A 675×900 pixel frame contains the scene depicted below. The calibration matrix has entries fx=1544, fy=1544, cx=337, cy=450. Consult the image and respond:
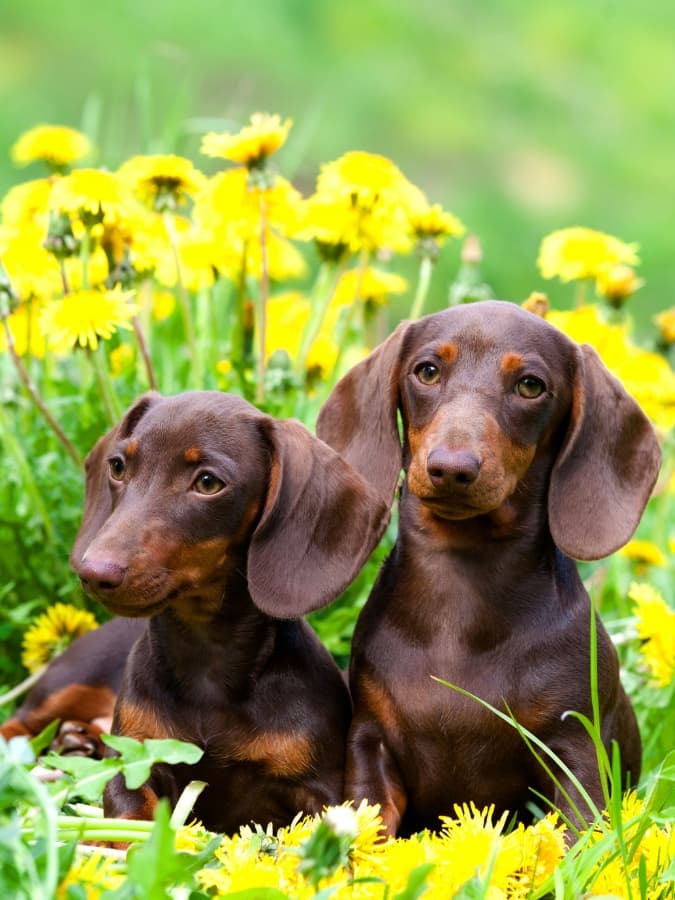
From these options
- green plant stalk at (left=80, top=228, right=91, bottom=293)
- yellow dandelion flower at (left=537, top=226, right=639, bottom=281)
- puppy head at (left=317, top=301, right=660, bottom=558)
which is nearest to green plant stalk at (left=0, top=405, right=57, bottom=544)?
green plant stalk at (left=80, top=228, right=91, bottom=293)

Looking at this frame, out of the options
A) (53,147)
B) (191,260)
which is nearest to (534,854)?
(191,260)

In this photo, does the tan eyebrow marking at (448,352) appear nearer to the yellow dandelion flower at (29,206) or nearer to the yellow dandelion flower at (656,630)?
the yellow dandelion flower at (656,630)

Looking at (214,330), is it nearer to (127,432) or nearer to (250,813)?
(127,432)

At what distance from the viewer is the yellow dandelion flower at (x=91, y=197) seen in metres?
3.78

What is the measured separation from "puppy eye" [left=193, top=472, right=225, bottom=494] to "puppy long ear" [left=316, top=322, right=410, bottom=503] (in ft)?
1.12

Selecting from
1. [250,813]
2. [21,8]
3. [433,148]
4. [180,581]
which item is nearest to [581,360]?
[180,581]

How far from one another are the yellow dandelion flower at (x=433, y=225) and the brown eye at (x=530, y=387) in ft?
4.36

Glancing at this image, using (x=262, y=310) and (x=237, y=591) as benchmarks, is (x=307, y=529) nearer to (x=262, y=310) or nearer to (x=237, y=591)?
(x=237, y=591)

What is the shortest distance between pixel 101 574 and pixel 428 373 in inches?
32.5

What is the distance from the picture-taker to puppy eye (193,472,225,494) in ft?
10.0

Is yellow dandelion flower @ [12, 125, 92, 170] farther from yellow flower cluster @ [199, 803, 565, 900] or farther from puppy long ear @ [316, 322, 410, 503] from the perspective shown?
yellow flower cluster @ [199, 803, 565, 900]

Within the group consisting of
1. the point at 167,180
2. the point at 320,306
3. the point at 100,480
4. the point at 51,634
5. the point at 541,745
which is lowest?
the point at 51,634

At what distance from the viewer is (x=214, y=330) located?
4.65 metres

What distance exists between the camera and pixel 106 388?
4035 millimetres
